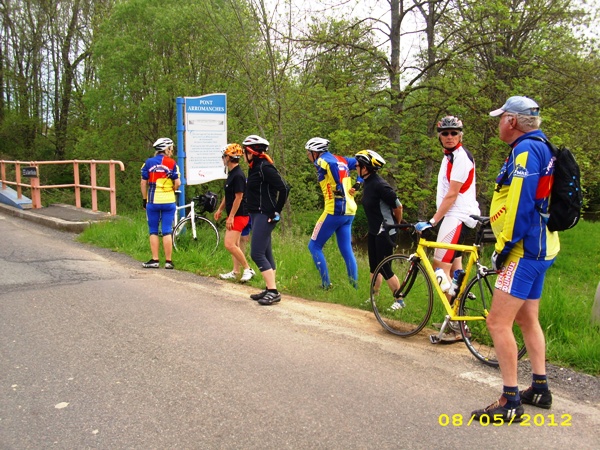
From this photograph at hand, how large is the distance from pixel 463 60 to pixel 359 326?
11904 millimetres

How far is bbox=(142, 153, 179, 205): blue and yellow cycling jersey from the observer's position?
7.64 metres

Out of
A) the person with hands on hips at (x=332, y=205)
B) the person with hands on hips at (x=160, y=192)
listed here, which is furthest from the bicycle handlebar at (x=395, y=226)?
the person with hands on hips at (x=160, y=192)

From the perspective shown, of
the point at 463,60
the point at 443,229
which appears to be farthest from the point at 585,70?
the point at 443,229

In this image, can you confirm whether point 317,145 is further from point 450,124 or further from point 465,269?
point 465,269

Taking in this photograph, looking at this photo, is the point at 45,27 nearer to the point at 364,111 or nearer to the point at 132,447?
the point at 364,111

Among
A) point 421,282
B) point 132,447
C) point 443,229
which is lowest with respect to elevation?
point 132,447

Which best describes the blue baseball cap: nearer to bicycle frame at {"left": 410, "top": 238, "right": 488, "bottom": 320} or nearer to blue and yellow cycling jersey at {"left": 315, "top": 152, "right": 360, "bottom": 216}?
bicycle frame at {"left": 410, "top": 238, "right": 488, "bottom": 320}

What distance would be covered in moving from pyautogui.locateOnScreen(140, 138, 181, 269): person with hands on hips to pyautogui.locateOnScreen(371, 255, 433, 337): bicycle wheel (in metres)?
3.75

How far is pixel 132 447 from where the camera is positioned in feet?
9.66

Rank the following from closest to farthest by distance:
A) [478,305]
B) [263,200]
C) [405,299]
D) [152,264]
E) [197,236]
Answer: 1. [478,305]
2. [405,299]
3. [263,200]
4. [152,264]
5. [197,236]

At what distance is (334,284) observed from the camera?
659 cm

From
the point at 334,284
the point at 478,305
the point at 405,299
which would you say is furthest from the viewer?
the point at 334,284

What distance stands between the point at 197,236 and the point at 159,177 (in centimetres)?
174
